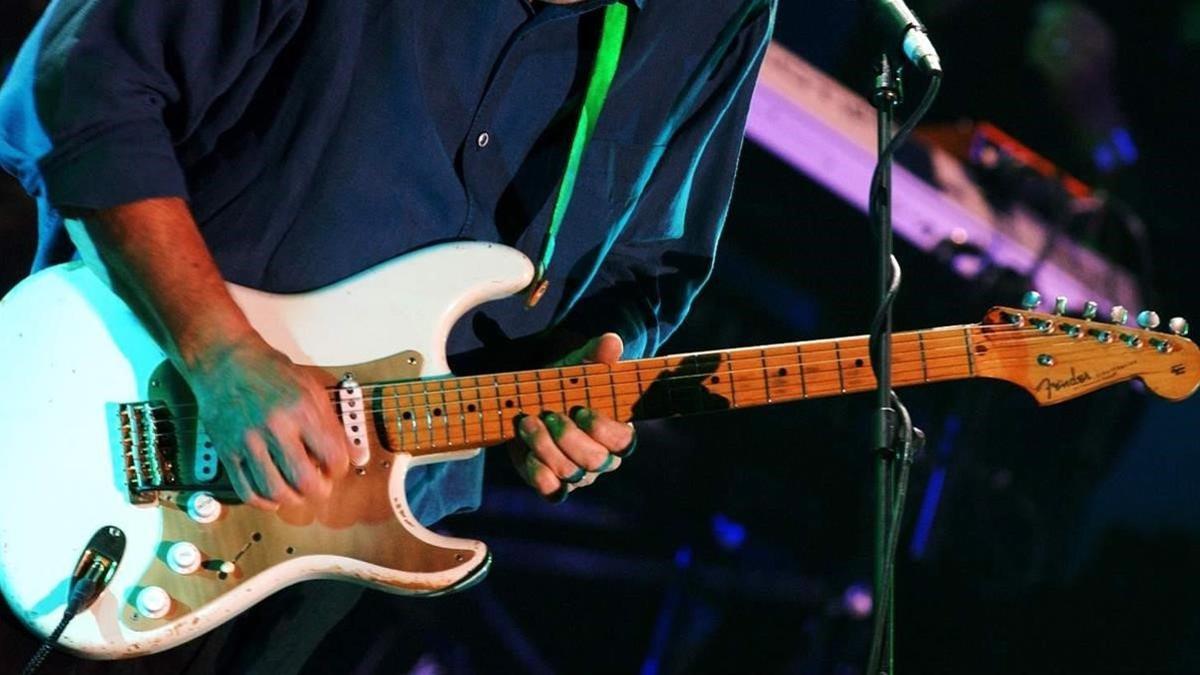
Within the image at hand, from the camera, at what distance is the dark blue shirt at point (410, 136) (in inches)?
67.2

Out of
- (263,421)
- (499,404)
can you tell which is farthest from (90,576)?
(499,404)

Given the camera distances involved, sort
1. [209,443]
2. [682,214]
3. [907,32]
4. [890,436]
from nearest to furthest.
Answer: [890,436], [907,32], [209,443], [682,214]

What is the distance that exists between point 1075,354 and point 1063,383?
5 cm

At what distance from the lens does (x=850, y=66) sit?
3.51 m

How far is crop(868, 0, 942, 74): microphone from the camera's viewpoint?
1.51 metres

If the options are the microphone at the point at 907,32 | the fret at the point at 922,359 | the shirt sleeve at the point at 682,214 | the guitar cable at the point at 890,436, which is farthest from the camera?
the shirt sleeve at the point at 682,214

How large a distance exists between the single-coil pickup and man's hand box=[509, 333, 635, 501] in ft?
0.88

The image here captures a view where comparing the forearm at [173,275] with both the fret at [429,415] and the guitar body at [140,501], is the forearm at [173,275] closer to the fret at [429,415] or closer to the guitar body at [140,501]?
the guitar body at [140,501]

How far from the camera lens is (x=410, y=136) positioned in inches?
76.5

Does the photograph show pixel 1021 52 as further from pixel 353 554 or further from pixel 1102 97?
pixel 353 554

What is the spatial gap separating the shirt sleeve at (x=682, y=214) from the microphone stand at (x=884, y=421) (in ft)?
2.48

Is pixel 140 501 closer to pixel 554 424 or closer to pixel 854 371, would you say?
pixel 554 424

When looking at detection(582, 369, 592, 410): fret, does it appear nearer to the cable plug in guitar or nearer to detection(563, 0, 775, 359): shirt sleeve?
detection(563, 0, 775, 359): shirt sleeve

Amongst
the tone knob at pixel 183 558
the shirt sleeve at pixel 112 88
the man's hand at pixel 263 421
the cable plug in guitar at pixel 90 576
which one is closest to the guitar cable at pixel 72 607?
the cable plug in guitar at pixel 90 576
